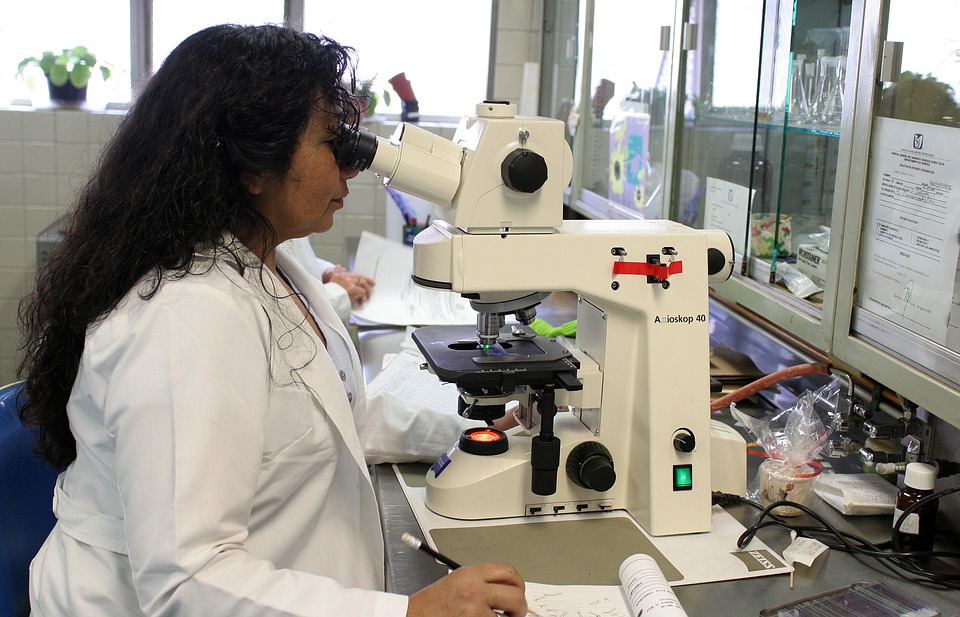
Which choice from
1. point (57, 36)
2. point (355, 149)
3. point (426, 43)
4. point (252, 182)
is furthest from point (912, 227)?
point (57, 36)

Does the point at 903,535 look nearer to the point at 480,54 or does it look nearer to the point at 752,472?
the point at 752,472

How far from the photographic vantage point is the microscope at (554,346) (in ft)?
3.98

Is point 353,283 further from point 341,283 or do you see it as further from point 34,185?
point 34,185

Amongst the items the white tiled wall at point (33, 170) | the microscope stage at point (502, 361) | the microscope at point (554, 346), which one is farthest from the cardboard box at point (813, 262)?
the white tiled wall at point (33, 170)

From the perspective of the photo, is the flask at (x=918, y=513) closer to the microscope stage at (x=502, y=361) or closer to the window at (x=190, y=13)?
the microscope stage at (x=502, y=361)

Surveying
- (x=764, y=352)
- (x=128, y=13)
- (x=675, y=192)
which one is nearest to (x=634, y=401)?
(x=764, y=352)

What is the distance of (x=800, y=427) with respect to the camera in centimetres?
146

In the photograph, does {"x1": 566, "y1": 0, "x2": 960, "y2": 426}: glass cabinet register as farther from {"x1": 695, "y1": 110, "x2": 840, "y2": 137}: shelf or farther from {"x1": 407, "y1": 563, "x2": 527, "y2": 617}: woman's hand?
{"x1": 407, "y1": 563, "x2": 527, "y2": 617}: woman's hand

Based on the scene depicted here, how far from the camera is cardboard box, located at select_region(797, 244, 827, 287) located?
160cm

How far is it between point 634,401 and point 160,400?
73 cm

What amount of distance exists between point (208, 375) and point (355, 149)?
364 mm

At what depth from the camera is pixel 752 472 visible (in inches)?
61.7

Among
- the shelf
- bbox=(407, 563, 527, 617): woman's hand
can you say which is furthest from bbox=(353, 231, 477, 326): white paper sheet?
bbox=(407, 563, 527, 617): woman's hand

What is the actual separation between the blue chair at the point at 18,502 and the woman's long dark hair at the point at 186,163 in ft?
0.86
